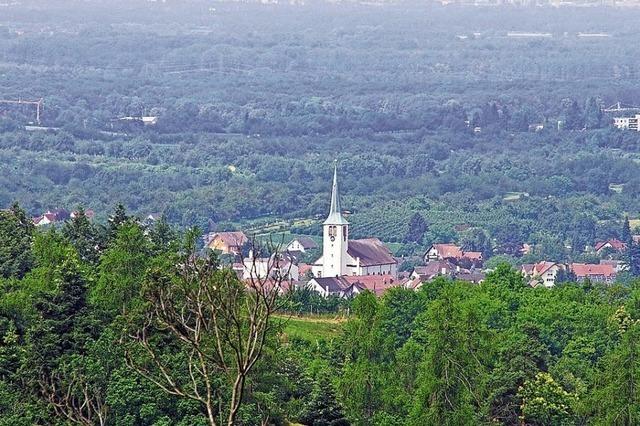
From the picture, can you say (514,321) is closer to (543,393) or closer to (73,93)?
(543,393)

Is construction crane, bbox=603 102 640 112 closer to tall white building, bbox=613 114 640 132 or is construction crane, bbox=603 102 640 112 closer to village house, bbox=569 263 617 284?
tall white building, bbox=613 114 640 132

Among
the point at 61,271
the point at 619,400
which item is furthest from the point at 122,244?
the point at 619,400

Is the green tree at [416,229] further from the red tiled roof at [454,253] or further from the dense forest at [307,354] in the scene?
the dense forest at [307,354]

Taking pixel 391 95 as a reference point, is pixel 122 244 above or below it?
above

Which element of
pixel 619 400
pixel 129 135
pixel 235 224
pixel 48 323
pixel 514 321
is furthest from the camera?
pixel 129 135

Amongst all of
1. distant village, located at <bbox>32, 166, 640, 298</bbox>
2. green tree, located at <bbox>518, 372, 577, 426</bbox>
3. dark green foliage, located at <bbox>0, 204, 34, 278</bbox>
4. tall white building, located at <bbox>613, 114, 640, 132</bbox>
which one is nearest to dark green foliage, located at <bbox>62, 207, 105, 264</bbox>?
dark green foliage, located at <bbox>0, 204, 34, 278</bbox>

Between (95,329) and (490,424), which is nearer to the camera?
(95,329)
